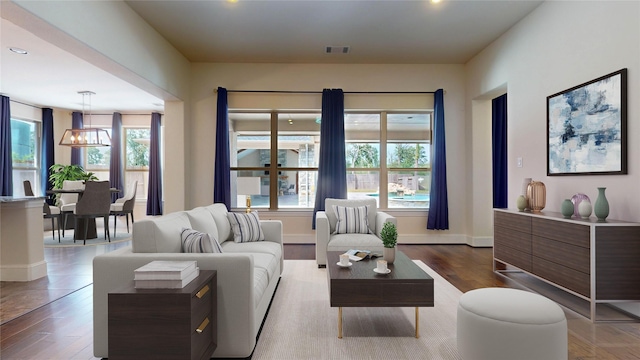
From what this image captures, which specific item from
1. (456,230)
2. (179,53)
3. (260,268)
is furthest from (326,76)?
(260,268)

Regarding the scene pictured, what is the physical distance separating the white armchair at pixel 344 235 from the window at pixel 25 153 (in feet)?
25.4

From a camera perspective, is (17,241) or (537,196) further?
(17,241)

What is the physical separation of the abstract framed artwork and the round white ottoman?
1923mm

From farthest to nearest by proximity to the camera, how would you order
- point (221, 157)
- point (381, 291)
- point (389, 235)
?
1. point (221, 157)
2. point (389, 235)
3. point (381, 291)

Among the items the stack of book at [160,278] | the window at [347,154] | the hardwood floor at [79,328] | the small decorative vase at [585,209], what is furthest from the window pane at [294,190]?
the stack of book at [160,278]

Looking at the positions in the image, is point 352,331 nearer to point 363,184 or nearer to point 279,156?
point 363,184

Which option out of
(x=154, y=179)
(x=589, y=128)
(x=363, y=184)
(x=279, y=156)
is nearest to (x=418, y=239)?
(x=363, y=184)

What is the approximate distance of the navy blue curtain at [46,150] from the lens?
8.21 metres

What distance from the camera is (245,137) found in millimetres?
6215

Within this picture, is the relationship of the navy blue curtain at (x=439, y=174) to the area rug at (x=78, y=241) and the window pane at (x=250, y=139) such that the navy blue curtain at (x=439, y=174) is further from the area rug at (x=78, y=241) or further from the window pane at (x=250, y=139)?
the area rug at (x=78, y=241)

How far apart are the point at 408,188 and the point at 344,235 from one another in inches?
93.8

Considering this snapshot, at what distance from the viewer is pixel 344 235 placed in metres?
4.30

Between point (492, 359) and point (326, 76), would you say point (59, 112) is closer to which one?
point (326, 76)

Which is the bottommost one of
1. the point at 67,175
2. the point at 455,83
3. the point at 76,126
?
the point at 67,175
